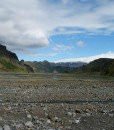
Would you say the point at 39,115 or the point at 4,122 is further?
the point at 39,115

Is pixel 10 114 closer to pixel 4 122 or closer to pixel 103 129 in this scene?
pixel 4 122

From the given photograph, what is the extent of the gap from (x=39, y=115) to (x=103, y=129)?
15.3 feet

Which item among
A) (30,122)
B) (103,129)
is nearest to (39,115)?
(30,122)

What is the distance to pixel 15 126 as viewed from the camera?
58.7ft

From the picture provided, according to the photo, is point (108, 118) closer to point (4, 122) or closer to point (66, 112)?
point (66, 112)

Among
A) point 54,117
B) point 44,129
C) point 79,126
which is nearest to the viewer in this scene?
point 44,129

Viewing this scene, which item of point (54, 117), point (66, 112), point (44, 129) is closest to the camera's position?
point (44, 129)

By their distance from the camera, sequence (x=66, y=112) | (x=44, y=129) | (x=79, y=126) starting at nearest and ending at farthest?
(x=44, y=129) < (x=79, y=126) < (x=66, y=112)

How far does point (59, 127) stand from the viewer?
59.4ft

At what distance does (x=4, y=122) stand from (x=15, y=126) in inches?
46.4

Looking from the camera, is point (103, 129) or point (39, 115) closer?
point (103, 129)

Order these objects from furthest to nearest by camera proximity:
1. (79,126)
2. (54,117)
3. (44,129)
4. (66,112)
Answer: (66,112), (54,117), (79,126), (44,129)

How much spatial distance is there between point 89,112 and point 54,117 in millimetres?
3204

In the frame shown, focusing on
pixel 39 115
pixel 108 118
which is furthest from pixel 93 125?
pixel 39 115
